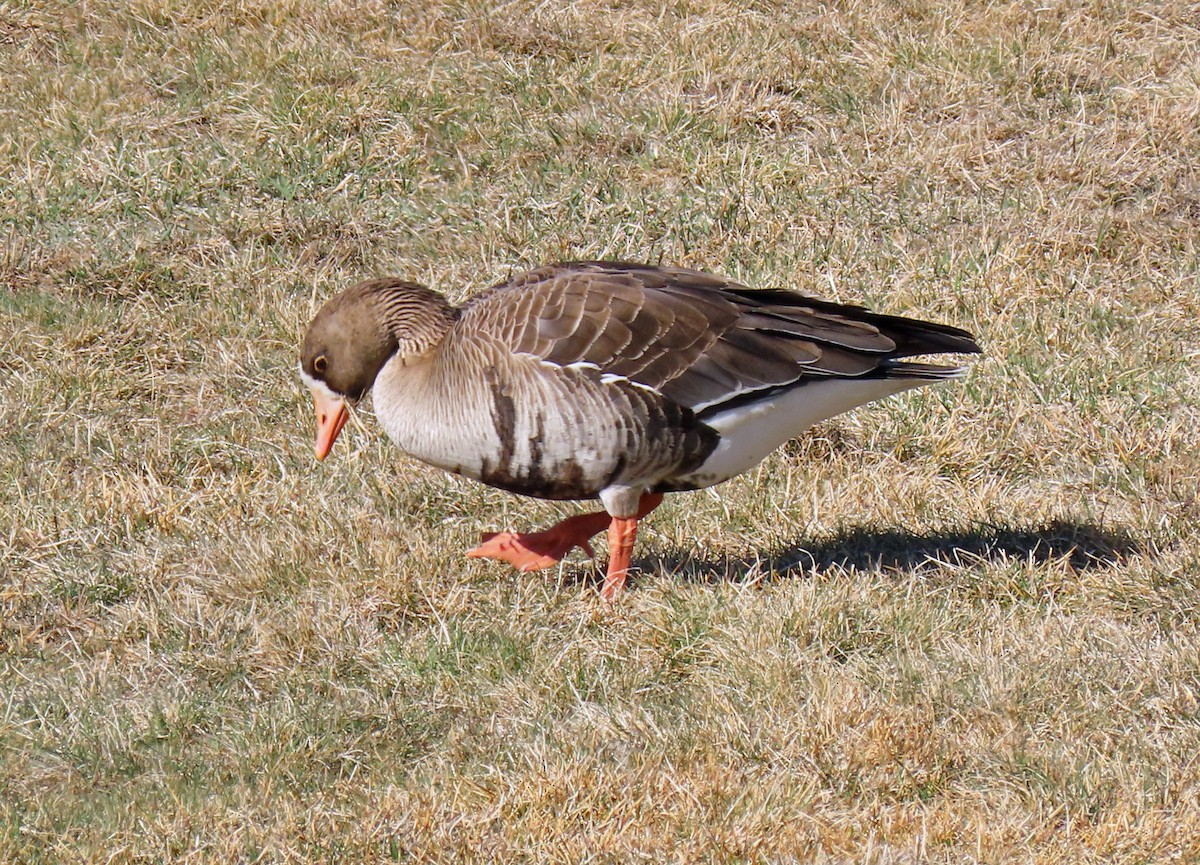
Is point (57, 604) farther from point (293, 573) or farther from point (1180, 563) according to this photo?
point (1180, 563)

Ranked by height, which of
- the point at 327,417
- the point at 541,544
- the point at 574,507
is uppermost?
the point at 327,417

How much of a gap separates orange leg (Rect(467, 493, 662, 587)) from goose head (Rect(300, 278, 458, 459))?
686mm

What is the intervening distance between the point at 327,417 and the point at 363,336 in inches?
14.4

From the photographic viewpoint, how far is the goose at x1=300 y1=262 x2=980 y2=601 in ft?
16.6

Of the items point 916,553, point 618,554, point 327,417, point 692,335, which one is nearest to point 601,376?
point 692,335

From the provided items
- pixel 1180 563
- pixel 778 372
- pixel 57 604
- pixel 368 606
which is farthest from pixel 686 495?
pixel 57 604

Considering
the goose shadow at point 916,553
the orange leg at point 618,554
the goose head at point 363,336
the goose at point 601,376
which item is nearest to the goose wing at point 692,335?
the goose at point 601,376

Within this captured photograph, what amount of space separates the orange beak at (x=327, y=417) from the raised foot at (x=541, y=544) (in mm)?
627

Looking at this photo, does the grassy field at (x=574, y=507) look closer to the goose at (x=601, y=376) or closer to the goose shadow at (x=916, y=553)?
the goose shadow at (x=916, y=553)

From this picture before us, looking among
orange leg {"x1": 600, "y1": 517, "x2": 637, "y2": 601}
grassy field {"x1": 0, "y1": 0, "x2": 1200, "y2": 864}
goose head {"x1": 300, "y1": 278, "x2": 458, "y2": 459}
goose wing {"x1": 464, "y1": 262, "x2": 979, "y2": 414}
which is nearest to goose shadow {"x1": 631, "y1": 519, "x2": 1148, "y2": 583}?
grassy field {"x1": 0, "y1": 0, "x2": 1200, "y2": 864}

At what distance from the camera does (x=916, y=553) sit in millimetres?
5562

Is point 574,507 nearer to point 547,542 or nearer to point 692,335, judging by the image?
point 547,542

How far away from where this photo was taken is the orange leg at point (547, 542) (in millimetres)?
5453

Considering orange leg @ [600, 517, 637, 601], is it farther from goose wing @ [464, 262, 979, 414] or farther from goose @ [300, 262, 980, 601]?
goose wing @ [464, 262, 979, 414]
